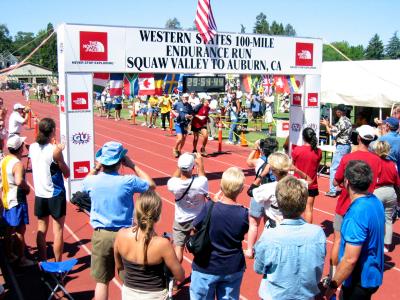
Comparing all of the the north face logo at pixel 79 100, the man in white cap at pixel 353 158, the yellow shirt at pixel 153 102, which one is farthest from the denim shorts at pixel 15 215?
the yellow shirt at pixel 153 102

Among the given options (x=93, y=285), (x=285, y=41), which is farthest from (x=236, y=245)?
(x=285, y=41)

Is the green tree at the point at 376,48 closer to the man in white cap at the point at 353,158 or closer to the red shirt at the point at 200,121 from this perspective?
the red shirt at the point at 200,121

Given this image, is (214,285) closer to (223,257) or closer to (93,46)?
(223,257)

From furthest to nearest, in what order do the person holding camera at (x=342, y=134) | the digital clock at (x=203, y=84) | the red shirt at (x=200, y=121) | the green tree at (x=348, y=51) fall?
the green tree at (x=348, y=51), the digital clock at (x=203, y=84), the red shirt at (x=200, y=121), the person holding camera at (x=342, y=134)

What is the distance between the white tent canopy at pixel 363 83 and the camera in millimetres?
14453

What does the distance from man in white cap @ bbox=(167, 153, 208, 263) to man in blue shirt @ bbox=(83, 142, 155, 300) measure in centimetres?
55

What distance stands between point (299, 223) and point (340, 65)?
14.3 m

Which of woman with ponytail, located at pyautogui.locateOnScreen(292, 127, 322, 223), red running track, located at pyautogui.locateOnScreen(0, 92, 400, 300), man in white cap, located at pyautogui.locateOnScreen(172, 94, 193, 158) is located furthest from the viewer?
man in white cap, located at pyautogui.locateOnScreen(172, 94, 193, 158)

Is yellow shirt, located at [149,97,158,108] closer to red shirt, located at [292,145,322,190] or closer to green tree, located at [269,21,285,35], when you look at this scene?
red shirt, located at [292,145,322,190]

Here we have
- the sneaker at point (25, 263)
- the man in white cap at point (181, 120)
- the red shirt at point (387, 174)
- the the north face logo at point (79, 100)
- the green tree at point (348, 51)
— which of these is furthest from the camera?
the green tree at point (348, 51)

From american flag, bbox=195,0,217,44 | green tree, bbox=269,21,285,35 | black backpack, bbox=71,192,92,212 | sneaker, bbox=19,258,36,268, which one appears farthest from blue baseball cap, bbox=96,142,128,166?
green tree, bbox=269,21,285,35

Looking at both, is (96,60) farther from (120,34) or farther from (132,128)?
(132,128)

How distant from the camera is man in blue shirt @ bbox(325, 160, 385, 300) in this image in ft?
11.2

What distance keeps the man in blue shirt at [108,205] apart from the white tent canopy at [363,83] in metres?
12.1
